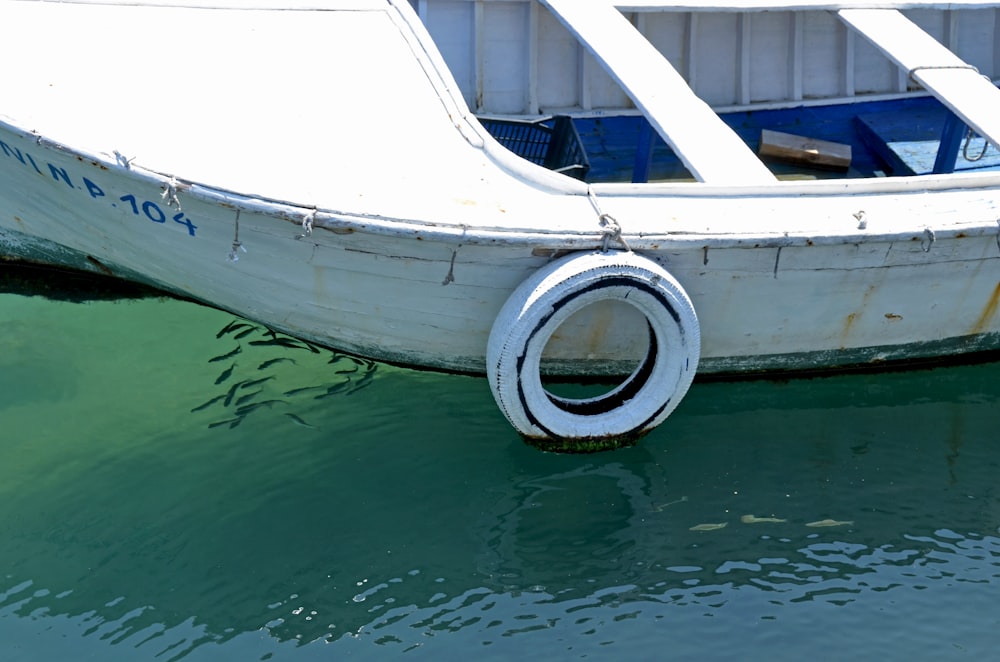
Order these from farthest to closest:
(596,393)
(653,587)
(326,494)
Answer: (596,393)
(326,494)
(653,587)

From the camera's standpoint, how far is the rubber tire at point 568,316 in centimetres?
568

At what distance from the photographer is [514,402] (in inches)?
232

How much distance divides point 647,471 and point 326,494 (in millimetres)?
1828

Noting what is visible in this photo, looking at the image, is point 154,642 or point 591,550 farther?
point 591,550

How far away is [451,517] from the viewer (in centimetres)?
610

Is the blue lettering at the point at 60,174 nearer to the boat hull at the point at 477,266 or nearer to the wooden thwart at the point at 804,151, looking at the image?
the boat hull at the point at 477,266

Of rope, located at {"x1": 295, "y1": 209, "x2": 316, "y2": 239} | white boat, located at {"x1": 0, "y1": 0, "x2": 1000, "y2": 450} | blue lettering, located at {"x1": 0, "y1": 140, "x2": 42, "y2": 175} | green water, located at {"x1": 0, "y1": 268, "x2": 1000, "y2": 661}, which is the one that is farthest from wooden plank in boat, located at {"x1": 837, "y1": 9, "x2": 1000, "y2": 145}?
blue lettering, located at {"x1": 0, "y1": 140, "x2": 42, "y2": 175}

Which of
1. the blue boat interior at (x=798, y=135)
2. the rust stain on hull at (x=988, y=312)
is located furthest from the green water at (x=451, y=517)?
the blue boat interior at (x=798, y=135)

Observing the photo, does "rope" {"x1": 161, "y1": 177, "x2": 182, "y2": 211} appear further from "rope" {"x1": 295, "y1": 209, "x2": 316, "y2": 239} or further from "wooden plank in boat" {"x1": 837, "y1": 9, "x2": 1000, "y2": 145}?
"wooden plank in boat" {"x1": 837, "y1": 9, "x2": 1000, "y2": 145}

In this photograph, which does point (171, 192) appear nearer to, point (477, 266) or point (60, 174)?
point (60, 174)

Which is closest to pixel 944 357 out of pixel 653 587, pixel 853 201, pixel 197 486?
pixel 853 201

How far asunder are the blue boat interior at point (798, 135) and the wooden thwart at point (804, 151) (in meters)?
0.04

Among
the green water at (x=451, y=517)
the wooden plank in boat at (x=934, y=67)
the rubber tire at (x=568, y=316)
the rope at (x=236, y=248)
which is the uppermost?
the wooden plank in boat at (x=934, y=67)

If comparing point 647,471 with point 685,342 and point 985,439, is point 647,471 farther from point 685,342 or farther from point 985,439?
point 985,439
